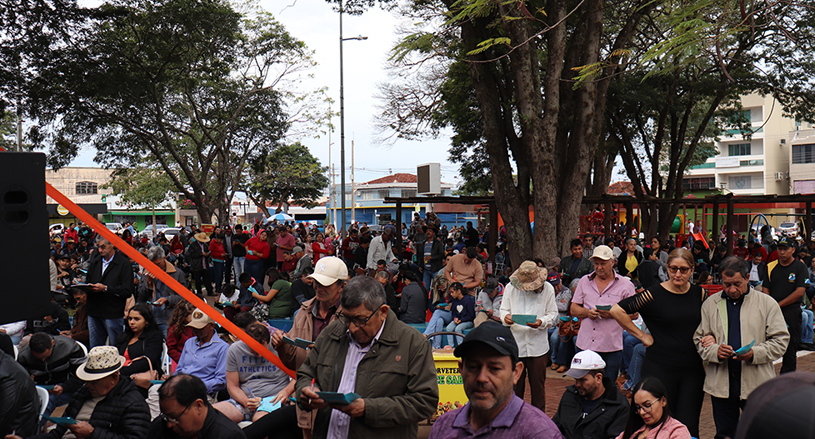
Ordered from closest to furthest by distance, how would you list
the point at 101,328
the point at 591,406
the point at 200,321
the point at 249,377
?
1. the point at 591,406
2. the point at 249,377
3. the point at 200,321
4. the point at 101,328

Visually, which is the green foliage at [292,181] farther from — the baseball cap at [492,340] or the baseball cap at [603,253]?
the baseball cap at [492,340]

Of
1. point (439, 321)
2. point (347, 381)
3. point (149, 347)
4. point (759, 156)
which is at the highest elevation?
point (759, 156)

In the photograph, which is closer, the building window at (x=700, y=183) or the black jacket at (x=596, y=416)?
the black jacket at (x=596, y=416)

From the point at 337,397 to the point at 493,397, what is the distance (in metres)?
0.91

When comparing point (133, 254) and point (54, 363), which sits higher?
point (133, 254)

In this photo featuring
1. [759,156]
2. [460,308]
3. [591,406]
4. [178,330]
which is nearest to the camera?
[591,406]

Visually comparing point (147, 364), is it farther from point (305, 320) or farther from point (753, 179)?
point (753, 179)

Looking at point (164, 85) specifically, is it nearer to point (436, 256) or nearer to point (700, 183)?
point (436, 256)

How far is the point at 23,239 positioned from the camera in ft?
7.84

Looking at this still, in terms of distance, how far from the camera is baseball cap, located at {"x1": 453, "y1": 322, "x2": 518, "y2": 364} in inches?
86.5

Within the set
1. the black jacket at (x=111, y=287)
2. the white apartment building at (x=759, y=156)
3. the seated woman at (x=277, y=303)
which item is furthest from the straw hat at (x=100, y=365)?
the white apartment building at (x=759, y=156)

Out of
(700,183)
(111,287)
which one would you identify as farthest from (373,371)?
(700,183)

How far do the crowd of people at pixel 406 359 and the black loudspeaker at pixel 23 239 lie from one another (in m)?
1.22

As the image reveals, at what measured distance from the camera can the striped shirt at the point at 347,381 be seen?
3132mm
